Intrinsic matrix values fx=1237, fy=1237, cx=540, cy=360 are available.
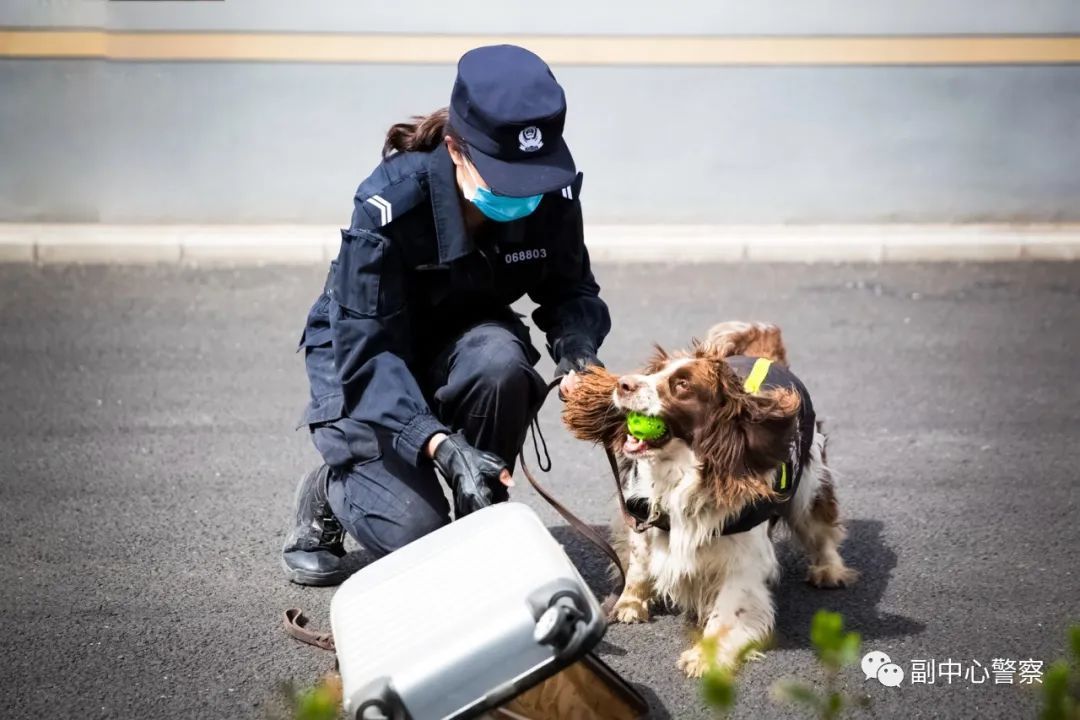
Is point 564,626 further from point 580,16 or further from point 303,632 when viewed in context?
point 580,16

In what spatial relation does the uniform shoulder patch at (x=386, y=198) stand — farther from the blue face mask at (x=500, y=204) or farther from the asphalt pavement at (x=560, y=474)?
the asphalt pavement at (x=560, y=474)

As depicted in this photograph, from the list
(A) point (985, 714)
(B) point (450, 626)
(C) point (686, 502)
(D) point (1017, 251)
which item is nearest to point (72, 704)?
(B) point (450, 626)

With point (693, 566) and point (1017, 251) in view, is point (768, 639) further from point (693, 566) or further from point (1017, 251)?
point (1017, 251)

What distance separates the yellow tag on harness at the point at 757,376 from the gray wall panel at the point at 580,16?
4.87 meters

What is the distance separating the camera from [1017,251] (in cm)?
805

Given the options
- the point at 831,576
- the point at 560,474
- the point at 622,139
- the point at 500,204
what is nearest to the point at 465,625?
the point at 500,204

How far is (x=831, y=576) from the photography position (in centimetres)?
409

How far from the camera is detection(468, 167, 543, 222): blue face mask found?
3.30m

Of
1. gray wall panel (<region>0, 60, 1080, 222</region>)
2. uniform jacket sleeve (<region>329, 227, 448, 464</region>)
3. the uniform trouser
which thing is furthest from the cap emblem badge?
gray wall panel (<region>0, 60, 1080, 222</region>)

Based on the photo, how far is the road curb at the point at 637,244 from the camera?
25.5 ft

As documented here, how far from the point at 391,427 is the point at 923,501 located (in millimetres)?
2383

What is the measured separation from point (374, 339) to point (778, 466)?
1182mm

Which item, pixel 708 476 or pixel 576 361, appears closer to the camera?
pixel 708 476

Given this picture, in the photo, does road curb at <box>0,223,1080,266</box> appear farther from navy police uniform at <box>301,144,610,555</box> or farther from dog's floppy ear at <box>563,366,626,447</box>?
dog's floppy ear at <box>563,366,626,447</box>
